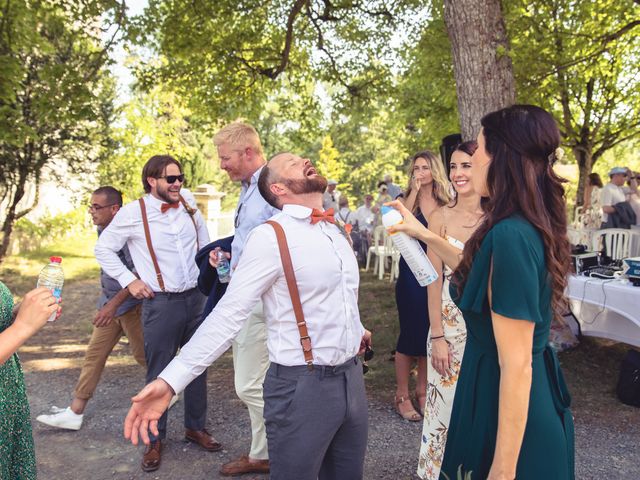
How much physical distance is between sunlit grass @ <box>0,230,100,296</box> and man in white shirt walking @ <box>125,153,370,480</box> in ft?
33.0

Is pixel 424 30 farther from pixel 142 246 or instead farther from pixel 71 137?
pixel 142 246

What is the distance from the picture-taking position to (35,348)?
7.31m

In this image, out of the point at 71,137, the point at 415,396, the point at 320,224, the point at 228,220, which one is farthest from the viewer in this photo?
the point at 228,220

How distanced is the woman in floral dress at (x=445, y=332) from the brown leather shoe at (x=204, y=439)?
5.52 ft

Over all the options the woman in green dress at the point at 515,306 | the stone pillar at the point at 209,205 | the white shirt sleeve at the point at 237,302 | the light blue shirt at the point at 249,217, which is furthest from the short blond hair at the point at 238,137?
Answer: the stone pillar at the point at 209,205

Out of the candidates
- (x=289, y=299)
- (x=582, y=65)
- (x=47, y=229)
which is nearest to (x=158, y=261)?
(x=289, y=299)

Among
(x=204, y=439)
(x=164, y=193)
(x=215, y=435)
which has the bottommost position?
(x=215, y=435)

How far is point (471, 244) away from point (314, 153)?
39.8 meters

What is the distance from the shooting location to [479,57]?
5375 mm

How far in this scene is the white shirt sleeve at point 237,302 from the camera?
6.61ft

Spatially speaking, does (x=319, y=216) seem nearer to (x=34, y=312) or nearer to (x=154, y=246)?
(x=34, y=312)

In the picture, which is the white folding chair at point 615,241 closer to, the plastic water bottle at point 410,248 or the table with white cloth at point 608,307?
the table with white cloth at point 608,307

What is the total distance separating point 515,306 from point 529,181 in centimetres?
40

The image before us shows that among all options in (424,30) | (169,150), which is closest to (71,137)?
(169,150)
